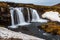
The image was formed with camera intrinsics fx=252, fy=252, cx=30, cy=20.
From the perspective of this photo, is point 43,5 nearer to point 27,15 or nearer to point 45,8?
point 45,8

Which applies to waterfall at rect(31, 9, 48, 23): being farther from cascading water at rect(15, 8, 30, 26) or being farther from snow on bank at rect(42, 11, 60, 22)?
cascading water at rect(15, 8, 30, 26)

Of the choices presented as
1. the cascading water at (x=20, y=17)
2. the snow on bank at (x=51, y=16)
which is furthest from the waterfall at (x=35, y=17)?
the cascading water at (x=20, y=17)

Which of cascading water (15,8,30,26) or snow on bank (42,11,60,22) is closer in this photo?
cascading water (15,8,30,26)

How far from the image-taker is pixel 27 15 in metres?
29.4

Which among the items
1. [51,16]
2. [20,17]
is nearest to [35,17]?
[51,16]

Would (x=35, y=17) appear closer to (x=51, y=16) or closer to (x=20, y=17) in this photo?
(x=51, y=16)

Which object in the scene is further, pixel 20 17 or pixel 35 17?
pixel 35 17

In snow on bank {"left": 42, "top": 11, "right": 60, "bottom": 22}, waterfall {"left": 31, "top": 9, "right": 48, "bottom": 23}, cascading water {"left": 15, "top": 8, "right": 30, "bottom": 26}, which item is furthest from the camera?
snow on bank {"left": 42, "top": 11, "right": 60, "bottom": 22}

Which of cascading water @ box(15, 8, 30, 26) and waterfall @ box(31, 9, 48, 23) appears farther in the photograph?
waterfall @ box(31, 9, 48, 23)

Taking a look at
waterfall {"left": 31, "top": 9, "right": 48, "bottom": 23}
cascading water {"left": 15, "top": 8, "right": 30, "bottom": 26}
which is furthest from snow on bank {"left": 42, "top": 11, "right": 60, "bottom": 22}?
cascading water {"left": 15, "top": 8, "right": 30, "bottom": 26}

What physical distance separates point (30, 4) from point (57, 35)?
628 inches

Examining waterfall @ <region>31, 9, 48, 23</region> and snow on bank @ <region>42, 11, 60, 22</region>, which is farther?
snow on bank @ <region>42, 11, 60, 22</region>

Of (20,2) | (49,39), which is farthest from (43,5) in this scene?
(49,39)

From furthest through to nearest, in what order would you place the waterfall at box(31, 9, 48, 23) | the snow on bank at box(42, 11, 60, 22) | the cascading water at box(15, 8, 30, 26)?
the snow on bank at box(42, 11, 60, 22) → the waterfall at box(31, 9, 48, 23) → the cascading water at box(15, 8, 30, 26)
